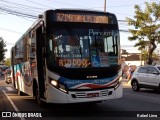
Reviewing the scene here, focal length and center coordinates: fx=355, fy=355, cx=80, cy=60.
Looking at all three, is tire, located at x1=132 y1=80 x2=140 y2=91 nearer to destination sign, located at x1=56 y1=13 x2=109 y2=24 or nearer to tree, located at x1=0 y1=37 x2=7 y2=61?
destination sign, located at x1=56 y1=13 x2=109 y2=24

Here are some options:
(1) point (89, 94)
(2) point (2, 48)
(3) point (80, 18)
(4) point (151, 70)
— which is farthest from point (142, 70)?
(2) point (2, 48)

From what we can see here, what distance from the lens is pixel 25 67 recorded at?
15.6 meters

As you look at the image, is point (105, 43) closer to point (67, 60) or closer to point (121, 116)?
point (67, 60)

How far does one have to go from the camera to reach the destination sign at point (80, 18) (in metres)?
11.1

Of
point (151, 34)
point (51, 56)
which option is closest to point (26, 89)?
point (51, 56)

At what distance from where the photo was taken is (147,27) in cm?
3625

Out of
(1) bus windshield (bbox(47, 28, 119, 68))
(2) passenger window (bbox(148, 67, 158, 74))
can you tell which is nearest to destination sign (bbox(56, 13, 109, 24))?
(1) bus windshield (bbox(47, 28, 119, 68))

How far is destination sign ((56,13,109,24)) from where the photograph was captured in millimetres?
11146

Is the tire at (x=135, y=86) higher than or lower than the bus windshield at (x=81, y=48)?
lower

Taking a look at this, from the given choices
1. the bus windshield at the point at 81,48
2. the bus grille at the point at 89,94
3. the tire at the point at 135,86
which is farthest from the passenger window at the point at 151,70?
the bus grille at the point at 89,94

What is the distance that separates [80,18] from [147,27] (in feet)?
85.0

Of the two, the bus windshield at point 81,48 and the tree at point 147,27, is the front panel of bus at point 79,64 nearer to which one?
the bus windshield at point 81,48

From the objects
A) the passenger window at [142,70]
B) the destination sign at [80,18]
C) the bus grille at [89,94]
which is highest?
the destination sign at [80,18]

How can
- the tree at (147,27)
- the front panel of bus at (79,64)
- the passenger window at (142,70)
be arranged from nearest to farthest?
1. the front panel of bus at (79,64)
2. the passenger window at (142,70)
3. the tree at (147,27)
